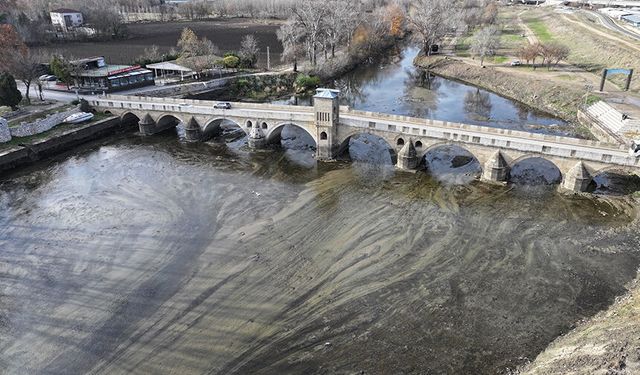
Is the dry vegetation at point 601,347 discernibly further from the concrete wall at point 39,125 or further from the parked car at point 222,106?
the concrete wall at point 39,125

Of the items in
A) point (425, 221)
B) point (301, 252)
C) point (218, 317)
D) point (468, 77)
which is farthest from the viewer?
point (468, 77)

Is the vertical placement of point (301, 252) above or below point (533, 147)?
below

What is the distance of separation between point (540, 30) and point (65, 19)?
123971 millimetres

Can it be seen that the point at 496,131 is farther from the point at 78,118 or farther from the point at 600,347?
the point at 78,118

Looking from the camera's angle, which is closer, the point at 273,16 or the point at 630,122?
the point at 630,122

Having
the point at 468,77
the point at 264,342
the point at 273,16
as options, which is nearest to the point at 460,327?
the point at 264,342

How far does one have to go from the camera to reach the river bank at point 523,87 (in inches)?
2368

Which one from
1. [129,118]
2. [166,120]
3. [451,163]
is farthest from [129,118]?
[451,163]

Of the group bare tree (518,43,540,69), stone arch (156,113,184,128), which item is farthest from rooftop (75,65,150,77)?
bare tree (518,43,540,69)

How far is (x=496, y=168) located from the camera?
39.8 metres

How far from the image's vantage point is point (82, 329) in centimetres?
2498

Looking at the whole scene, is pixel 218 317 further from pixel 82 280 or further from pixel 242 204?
pixel 242 204

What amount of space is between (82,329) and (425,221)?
24.1m

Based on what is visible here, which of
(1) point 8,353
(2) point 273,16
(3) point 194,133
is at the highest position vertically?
(2) point 273,16
